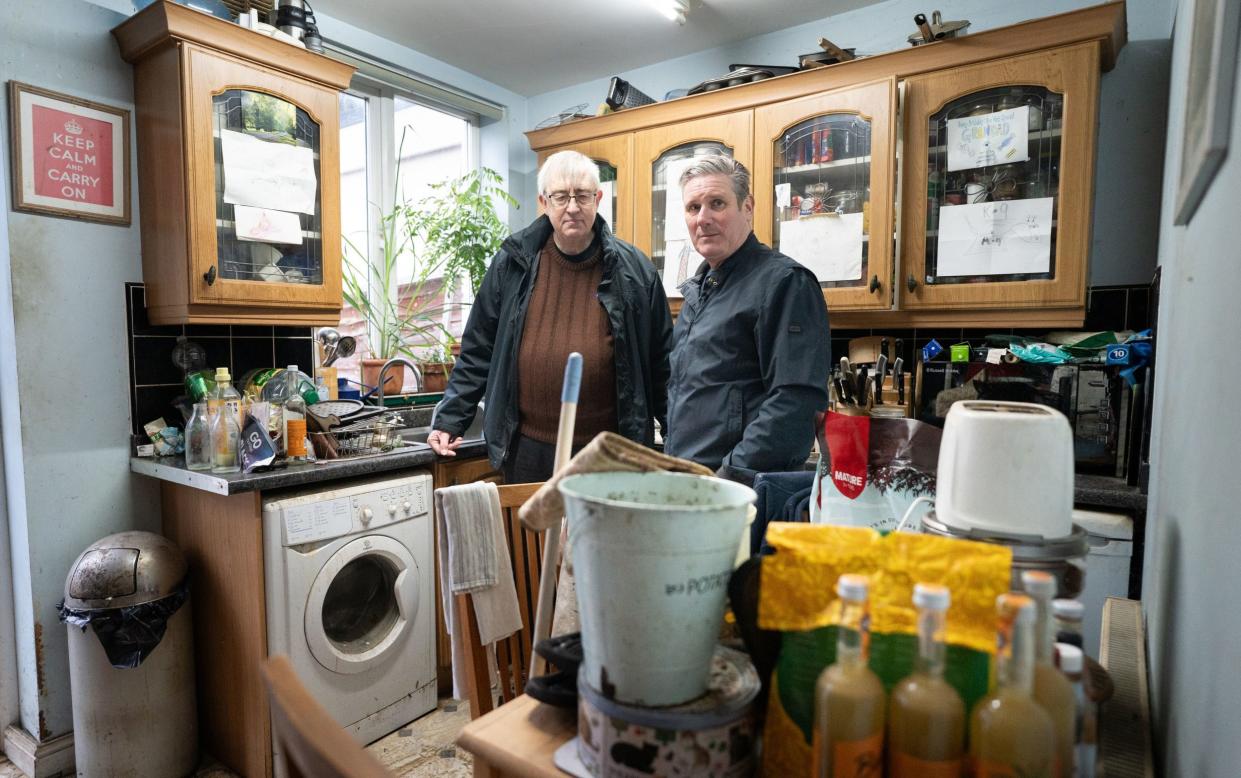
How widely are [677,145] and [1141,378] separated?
181 cm

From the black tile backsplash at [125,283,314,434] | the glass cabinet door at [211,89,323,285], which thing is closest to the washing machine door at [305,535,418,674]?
the black tile backsplash at [125,283,314,434]

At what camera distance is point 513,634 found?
50.5 inches

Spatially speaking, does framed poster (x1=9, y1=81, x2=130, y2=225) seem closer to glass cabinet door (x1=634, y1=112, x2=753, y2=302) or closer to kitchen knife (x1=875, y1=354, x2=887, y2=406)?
glass cabinet door (x1=634, y1=112, x2=753, y2=302)

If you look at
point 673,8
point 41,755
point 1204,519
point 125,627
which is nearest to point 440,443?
point 125,627

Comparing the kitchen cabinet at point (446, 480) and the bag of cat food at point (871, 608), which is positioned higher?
the bag of cat food at point (871, 608)

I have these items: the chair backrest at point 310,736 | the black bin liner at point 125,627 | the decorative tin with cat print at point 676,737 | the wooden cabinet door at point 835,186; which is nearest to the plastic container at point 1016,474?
the decorative tin with cat print at point 676,737

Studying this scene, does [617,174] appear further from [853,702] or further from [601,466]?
[853,702]

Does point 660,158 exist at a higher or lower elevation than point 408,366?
higher

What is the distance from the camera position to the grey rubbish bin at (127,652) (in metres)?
1.87

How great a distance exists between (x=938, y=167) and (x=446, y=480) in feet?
6.41

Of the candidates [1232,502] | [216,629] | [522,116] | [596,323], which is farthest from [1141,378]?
[522,116]

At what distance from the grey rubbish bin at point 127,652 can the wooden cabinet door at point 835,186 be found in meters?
2.25

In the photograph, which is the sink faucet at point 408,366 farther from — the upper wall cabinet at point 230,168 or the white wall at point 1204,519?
the white wall at point 1204,519

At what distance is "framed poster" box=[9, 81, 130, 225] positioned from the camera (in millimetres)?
1975
